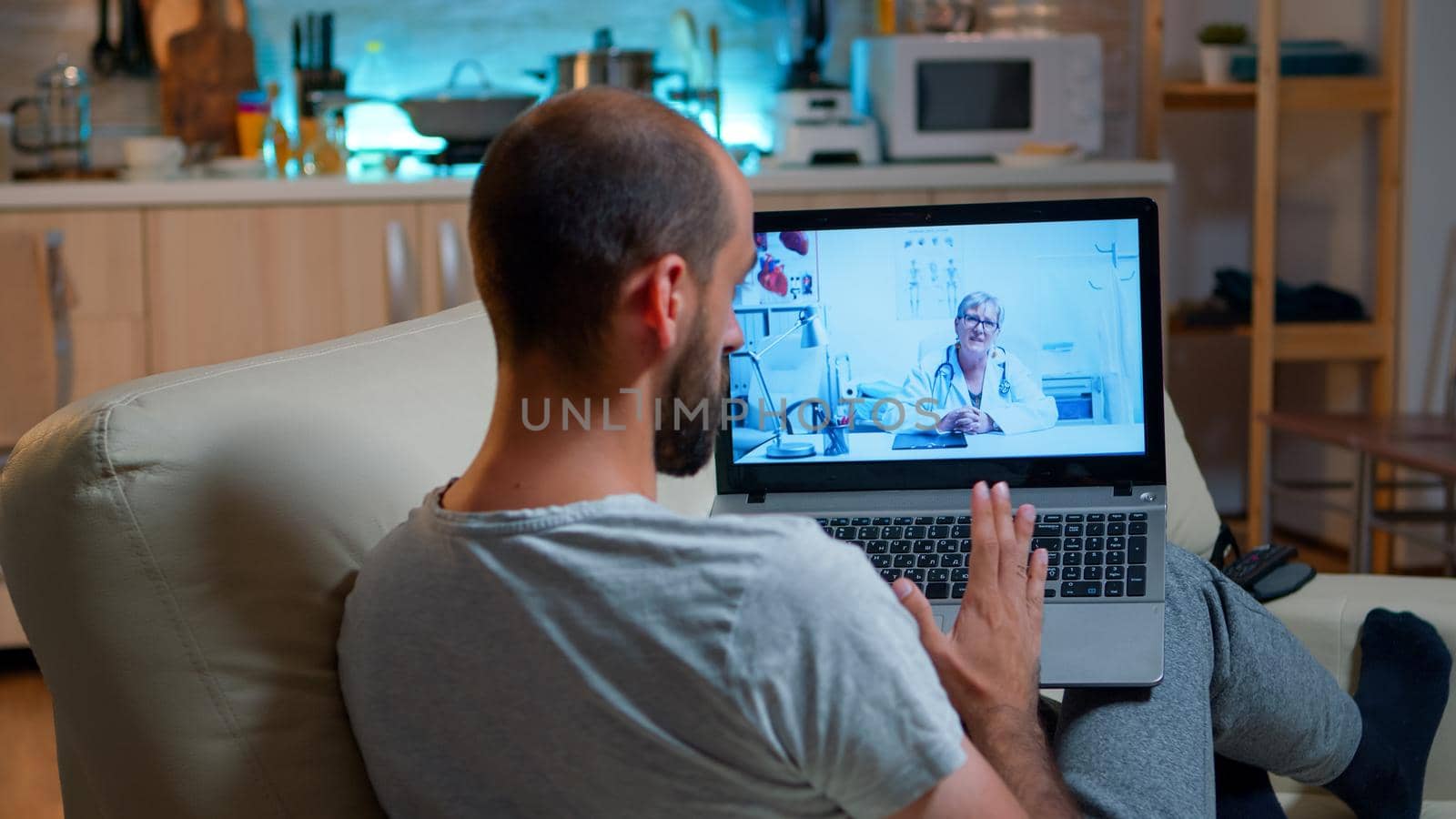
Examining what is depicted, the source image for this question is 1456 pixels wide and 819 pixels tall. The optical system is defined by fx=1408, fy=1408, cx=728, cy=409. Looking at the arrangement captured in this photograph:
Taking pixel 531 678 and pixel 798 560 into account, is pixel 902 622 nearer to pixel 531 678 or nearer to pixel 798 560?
pixel 798 560

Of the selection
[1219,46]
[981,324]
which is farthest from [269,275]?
[1219,46]

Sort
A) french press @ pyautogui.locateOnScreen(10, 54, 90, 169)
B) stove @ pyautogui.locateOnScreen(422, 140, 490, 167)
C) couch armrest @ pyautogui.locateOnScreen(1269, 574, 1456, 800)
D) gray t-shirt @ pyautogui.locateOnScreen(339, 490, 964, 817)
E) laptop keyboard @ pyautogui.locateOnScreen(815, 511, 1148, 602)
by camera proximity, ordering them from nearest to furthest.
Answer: gray t-shirt @ pyautogui.locateOnScreen(339, 490, 964, 817) < laptop keyboard @ pyautogui.locateOnScreen(815, 511, 1148, 602) < couch armrest @ pyautogui.locateOnScreen(1269, 574, 1456, 800) < french press @ pyautogui.locateOnScreen(10, 54, 90, 169) < stove @ pyautogui.locateOnScreen(422, 140, 490, 167)

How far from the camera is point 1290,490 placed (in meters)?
3.31

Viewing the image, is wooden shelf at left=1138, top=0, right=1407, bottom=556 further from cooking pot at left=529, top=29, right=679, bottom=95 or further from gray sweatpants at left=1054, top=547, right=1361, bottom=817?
gray sweatpants at left=1054, top=547, right=1361, bottom=817

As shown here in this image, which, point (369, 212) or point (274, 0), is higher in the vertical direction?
point (274, 0)

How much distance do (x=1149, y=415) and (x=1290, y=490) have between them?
7.00 feet

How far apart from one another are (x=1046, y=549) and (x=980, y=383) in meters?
0.20

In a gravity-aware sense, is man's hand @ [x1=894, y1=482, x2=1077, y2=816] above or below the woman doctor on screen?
below

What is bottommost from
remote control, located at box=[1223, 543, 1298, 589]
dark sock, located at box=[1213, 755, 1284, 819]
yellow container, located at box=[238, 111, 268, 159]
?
dark sock, located at box=[1213, 755, 1284, 819]

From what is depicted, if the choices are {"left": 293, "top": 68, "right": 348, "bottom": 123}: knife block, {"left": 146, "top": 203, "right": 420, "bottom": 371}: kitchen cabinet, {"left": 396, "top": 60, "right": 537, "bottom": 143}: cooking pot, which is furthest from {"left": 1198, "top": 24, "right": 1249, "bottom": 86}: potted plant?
{"left": 293, "top": 68, "right": 348, "bottom": 123}: knife block

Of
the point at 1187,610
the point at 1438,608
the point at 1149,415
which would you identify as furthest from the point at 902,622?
the point at 1438,608

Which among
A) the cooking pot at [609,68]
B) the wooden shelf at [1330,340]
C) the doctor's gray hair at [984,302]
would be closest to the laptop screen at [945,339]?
the doctor's gray hair at [984,302]

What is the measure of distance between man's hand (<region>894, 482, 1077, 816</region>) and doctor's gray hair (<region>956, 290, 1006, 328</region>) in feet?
1.23

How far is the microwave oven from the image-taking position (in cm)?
349
